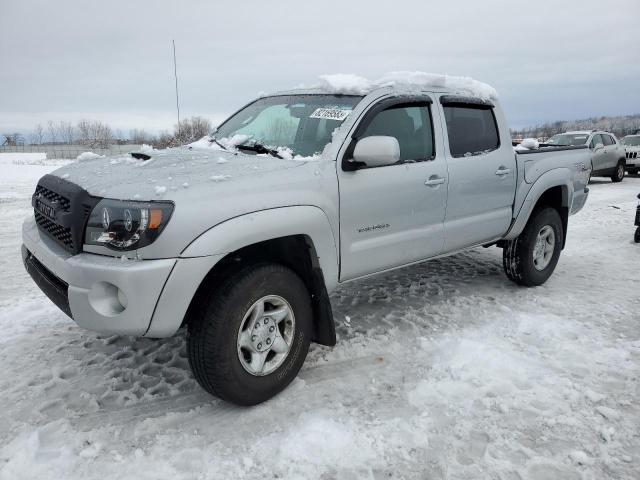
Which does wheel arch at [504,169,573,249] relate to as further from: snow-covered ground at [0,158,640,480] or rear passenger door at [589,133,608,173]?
rear passenger door at [589,133,608,173]

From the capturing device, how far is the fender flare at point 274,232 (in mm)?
2422

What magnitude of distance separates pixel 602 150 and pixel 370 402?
16.2m

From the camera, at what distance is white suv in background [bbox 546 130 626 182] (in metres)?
15.6

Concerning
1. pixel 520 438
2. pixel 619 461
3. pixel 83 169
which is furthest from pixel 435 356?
pixel 83 169

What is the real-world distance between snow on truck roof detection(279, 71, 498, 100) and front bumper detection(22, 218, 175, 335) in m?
1.90

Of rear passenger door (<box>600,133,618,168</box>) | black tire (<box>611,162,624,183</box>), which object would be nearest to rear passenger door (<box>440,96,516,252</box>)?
rear passenger door (<box>600,133,618,168</box>)

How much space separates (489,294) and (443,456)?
104 inches

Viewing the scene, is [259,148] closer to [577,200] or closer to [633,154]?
[577,200]

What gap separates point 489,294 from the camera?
4758mm

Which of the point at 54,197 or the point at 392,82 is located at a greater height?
the point at 392,82

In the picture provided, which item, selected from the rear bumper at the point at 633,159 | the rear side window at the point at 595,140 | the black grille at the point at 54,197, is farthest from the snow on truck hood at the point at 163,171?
the rear bumper at the point at 633,159

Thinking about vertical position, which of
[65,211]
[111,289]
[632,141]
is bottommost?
[111,289]

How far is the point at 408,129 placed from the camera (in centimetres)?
360

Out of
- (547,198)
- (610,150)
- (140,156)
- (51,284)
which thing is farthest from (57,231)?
(610,150)
